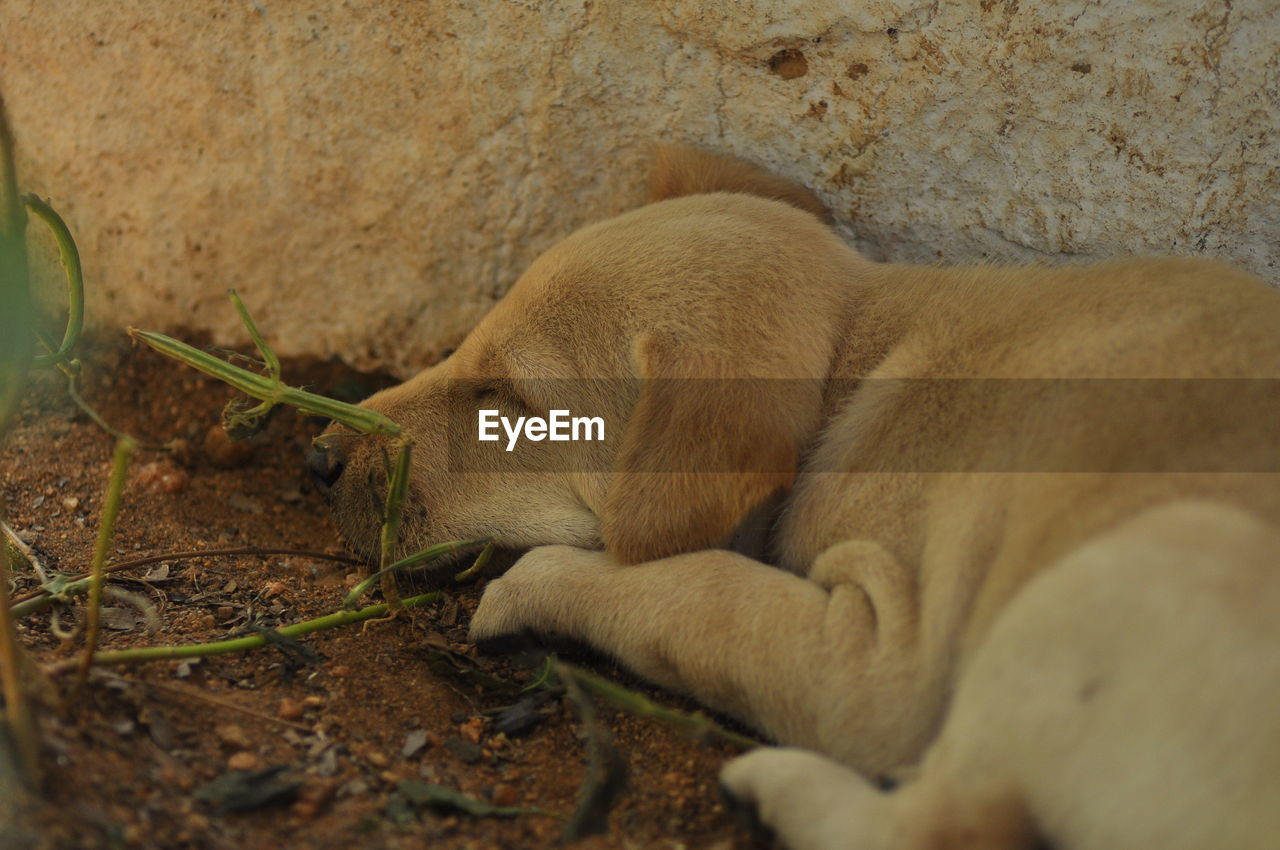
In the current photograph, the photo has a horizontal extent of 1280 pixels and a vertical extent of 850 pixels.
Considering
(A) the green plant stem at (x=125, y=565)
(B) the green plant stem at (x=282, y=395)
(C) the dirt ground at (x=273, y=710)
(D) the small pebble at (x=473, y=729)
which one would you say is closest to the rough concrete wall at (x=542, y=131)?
(C) the dirt ground at (x=273, y=710)

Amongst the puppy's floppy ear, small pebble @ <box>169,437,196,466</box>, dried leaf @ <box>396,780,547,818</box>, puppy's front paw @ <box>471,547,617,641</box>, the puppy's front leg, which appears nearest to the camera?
dried leaf @ <box>396,780,547,818</box>

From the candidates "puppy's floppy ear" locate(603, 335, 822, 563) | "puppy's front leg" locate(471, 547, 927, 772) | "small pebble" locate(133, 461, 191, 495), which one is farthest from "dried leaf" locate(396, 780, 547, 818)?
"small pebble" locate(133, 461, 191, 495)

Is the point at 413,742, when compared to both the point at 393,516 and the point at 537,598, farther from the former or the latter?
the point at 393,516

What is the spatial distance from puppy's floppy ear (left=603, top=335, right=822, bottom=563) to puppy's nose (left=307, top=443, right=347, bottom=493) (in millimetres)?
900

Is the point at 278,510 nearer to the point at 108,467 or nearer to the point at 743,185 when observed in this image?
the point at 108,467

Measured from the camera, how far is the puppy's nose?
3.25 m

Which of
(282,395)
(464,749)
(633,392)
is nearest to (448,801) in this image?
(464,749)

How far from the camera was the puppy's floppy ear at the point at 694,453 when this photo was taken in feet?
9.27

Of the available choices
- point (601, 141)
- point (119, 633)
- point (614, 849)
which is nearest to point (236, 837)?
point (614, 849)

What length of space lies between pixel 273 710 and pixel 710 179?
7.02 feet

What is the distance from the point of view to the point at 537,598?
2949 mm

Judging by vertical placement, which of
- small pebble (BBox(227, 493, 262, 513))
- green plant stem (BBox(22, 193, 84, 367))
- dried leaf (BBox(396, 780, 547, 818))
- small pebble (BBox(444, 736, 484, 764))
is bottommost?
small pebble (BBox(444, 736, 484, 764))

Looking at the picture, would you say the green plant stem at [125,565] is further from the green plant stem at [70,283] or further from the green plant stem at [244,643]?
the green plant stem at [70,283]

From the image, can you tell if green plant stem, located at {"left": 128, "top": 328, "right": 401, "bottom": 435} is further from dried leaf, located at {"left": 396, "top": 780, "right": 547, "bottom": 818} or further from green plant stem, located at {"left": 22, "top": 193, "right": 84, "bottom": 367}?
dried leaf, located at {"left": 396, "top": 780, "right": 547, "bottom": 818}
